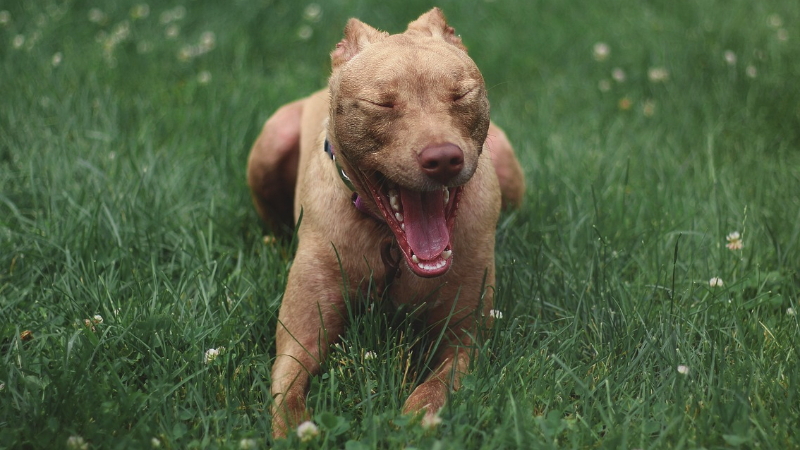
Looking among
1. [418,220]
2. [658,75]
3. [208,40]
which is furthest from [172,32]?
[418,220]

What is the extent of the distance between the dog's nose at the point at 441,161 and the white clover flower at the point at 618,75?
337 cm

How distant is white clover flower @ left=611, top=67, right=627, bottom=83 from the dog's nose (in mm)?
3374

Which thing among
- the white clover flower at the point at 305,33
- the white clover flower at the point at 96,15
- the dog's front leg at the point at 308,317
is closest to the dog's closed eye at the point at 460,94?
the dog's front leg at the point at 308,317

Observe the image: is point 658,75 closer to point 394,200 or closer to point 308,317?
point 394,200

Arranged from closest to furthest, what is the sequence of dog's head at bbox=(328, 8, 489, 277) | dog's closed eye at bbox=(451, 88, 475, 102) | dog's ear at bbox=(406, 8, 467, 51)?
dog's head at bbox=(328, 8, 489, 277)
dog's closed eye at bbox=(451, 88, 475, 102)
dog's ear at bbox=(406, 8, 467, 51)

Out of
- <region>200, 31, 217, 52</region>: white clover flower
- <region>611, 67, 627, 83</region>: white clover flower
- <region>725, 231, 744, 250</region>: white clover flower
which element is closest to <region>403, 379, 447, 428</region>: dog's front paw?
<region>725, 231, 744, 250</region>: white clover flower

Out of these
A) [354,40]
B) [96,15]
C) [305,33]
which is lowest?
[305,33]

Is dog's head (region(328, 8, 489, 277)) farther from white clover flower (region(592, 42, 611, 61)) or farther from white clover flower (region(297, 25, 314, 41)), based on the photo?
white clover flower (region(297, 25, 314, 41))

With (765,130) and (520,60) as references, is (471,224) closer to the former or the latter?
(765,130)

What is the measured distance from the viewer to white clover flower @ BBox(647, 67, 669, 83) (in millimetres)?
5442

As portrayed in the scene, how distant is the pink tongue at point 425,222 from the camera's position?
2676 millimetres

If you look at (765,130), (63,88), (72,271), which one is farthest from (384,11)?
(72,271)

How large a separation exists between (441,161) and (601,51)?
3.72 metres

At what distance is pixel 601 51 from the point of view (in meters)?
5.78
